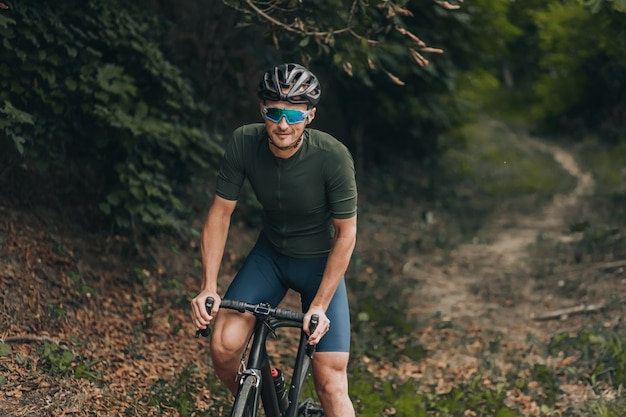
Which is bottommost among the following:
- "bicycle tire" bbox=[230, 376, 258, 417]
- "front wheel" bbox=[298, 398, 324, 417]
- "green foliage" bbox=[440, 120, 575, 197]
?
"green foliage" bbox=[440, 120, 575, 197]

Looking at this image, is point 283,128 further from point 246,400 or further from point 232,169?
point 246,400

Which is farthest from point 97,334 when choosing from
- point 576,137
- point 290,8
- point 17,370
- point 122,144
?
point 576,137

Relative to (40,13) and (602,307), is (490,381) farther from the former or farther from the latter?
(40,13)

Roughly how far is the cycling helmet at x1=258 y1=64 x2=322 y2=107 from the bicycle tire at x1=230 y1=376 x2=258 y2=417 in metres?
1.39

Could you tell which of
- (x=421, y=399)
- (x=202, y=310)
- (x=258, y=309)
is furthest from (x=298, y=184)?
(x=421, y=399)

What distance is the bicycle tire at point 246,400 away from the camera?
3697 millimetres

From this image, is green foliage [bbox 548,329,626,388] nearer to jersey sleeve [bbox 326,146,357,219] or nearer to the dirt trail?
the dirt trail

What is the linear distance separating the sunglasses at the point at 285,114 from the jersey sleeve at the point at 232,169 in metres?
0.29

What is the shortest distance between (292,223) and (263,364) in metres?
0.76

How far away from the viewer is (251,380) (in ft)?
12.6

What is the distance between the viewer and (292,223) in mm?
4293

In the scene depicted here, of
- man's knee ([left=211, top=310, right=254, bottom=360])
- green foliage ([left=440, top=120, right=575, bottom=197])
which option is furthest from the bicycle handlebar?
green foliage ([left=440, top=120, right=575, bottom=197])

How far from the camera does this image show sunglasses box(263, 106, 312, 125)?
3957mm

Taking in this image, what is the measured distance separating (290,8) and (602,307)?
4.87 metres
